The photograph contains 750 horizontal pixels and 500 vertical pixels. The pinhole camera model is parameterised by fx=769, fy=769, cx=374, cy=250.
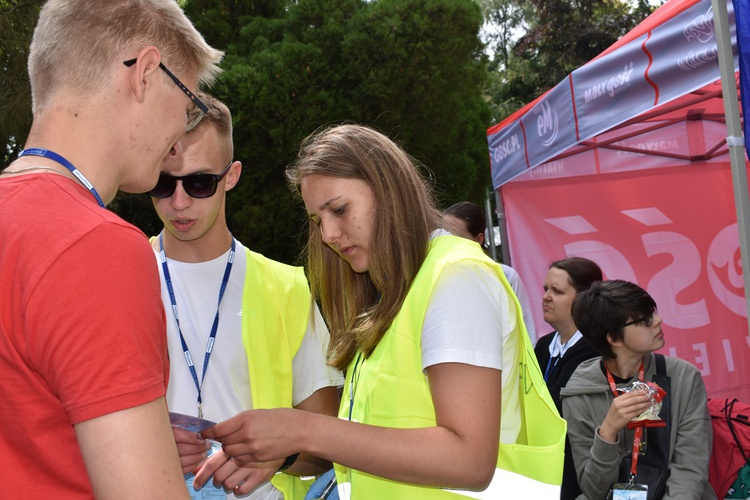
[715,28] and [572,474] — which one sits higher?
[715,28]

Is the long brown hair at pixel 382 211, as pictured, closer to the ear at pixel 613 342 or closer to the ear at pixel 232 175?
the ear at pixel 232 175

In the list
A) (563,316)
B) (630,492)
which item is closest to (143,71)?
(630,492)

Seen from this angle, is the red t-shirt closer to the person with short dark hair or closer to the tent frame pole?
the tent frame pole

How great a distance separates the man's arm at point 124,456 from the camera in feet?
3.48

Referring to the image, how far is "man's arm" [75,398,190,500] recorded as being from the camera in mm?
1060

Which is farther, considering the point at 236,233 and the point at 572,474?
the point at 236,233

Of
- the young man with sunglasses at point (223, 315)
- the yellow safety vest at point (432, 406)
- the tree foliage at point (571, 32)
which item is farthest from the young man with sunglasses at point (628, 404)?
the tree foliage at point (571, 32)

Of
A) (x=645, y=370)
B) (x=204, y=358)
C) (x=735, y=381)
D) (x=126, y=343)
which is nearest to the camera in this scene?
(x=126, y=343)

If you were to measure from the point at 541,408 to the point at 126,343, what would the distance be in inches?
44.1

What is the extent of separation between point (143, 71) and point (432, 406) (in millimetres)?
998

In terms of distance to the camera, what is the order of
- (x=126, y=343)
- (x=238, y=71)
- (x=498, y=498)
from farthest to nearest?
(x=238, y=71)
(x=498, y=498)
(x=126, y=343)

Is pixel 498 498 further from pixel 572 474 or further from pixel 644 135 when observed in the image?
pixel 644 135

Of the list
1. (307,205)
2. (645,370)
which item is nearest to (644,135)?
(645,370)

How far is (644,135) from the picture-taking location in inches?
273
